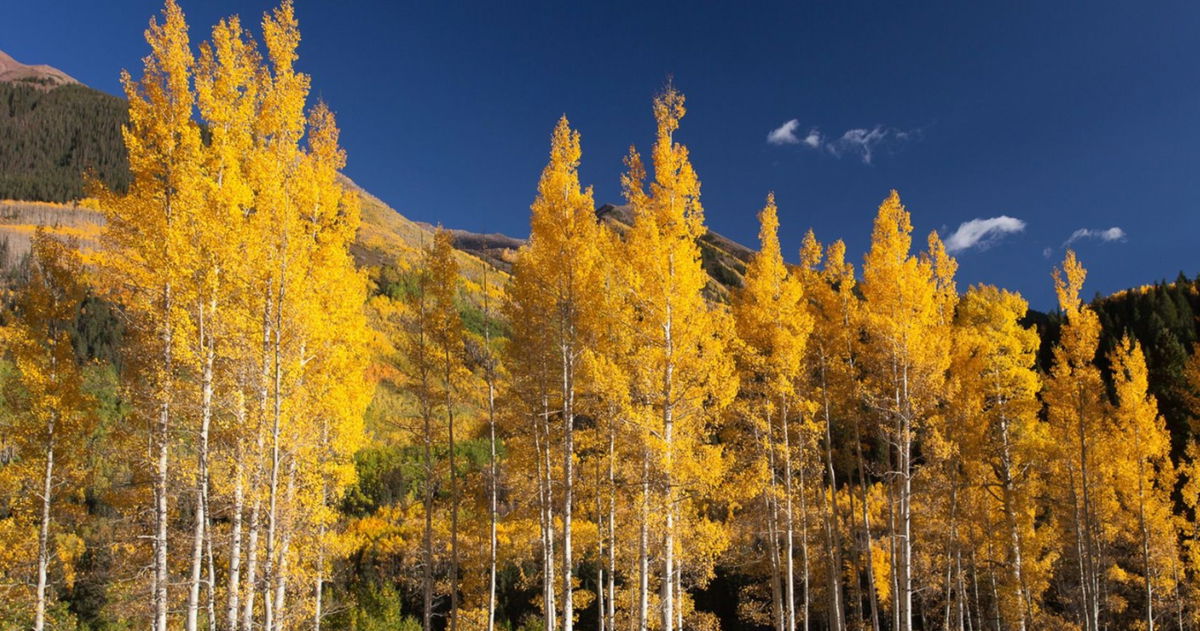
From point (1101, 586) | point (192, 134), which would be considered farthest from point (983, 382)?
point (192, 134)

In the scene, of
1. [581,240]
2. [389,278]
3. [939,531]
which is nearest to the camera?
[581,240]

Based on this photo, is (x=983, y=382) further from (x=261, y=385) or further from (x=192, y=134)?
(x=192, y=134)

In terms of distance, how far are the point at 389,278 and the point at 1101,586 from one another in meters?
→ 104

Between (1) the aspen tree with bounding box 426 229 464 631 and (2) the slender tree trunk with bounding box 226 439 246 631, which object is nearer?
(2) the slender tree trunk with bounding box 226 439 246 631

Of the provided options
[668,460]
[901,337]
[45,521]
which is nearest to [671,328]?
[668,460]

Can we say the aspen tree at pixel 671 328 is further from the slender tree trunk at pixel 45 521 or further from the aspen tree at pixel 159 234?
the slender tree trunk at pixel 45 521

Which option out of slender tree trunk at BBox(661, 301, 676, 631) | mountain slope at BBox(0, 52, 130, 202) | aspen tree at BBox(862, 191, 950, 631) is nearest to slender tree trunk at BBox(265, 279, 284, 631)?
slender tree trunk at BBox(661, 301, 676, 631)

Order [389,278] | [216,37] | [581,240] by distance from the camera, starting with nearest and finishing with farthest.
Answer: [216,37], [581,240], [389,278]

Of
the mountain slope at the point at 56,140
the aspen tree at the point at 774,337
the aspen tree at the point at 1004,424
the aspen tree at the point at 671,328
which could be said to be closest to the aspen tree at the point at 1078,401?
the aspen tree at the point at 1004,424

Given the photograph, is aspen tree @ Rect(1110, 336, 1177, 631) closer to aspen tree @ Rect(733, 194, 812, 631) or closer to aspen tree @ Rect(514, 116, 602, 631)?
aspen tree @ Rect(733, 194, 812, 631)

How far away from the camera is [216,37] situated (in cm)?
1011

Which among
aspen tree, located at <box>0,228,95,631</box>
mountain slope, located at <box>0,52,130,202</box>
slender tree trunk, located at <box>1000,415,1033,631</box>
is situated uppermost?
mountain slope, located at <box>0,52,130,202</box>

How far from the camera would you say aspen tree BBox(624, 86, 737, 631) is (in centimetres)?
1017

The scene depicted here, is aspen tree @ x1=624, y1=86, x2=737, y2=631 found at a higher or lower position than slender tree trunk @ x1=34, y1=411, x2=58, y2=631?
higher
